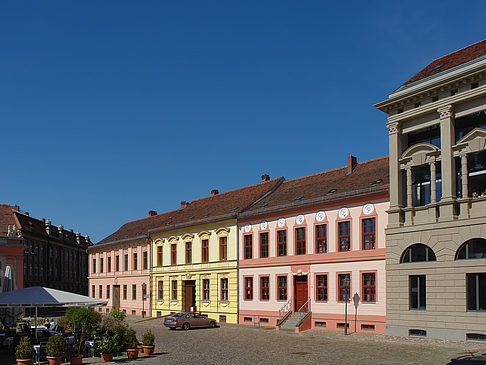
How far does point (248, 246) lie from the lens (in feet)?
131

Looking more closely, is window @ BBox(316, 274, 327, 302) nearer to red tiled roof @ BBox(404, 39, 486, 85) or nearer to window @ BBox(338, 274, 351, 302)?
window @ BBox(338, 274, 351, 302)

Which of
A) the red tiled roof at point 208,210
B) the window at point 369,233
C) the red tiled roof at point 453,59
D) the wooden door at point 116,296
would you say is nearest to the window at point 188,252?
the red tiled roof at point 208,210

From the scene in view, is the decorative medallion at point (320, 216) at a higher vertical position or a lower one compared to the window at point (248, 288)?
higher

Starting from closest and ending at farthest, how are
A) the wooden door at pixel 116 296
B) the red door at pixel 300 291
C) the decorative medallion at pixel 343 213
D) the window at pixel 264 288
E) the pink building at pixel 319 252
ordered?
the pink building at pixel 319 252 → the decorative medallion at pixel 343 213 → the red door at pixel 300 291 → the window at pixel 264 288 → the wooden door at pixel 116 296

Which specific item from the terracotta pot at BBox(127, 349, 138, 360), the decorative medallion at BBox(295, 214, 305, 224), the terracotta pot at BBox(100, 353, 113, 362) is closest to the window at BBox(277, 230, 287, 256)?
the decorative medallion at BBox(295, 214, 305, 224)

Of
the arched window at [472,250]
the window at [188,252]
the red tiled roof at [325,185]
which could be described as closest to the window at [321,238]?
the red tiled roof at [325,185]

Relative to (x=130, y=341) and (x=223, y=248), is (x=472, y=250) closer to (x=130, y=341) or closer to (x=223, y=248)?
(x=130, y=341)

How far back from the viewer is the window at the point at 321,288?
1319 inches

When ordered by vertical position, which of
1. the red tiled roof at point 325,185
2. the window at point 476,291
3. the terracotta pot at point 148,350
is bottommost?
the terracotta pot at point 148,350

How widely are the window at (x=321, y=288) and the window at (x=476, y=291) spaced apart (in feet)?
34.3

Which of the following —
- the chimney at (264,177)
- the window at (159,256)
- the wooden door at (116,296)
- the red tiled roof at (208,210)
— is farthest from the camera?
the wooden door at (116,296)

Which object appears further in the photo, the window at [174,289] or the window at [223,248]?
the window at [174,289]

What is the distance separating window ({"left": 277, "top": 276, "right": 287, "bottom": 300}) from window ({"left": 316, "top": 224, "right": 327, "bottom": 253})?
3647 millimetres

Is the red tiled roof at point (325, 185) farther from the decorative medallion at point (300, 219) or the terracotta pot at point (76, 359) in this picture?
the terracotta pot at point (76, 359)
